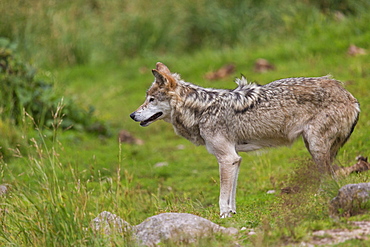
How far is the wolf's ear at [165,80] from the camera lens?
7004mm

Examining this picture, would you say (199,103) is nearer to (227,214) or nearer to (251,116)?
(251,116)

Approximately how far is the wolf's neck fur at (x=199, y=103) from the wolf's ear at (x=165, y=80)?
87 millimetres

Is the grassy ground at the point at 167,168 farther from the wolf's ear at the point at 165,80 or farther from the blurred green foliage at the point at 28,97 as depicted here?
the wolf's ear at the point at 165,80

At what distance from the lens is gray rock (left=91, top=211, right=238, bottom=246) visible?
16.8 feet

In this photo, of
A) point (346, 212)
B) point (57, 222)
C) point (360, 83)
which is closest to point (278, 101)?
point (346, 212)

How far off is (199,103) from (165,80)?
0.49m

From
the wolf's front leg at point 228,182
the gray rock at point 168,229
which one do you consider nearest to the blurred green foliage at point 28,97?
the wolf's front leg at point 228,182

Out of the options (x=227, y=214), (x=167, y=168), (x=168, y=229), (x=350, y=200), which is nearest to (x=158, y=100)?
(x=227, y=214)

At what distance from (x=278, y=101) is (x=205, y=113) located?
0.88 metres

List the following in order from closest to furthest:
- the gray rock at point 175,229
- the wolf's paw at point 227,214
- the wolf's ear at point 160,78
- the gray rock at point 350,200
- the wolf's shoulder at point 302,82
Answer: the gray rock at point 175,229 < the gray rock at point 350,200 < the wolf's paw at point 227,214 < the wolf's shoulder at point 302,82 < the wolf's ear at point 160,78

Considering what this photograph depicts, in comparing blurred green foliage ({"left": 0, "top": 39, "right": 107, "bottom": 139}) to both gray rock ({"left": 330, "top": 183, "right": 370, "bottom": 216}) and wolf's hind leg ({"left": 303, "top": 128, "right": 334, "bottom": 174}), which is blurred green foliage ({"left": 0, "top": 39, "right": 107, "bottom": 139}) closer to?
wolf's hind leg ({"left": 303, "top": 128, "right": 334, "bottom": 174})

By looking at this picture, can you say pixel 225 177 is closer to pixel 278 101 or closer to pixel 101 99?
pixel 278 101

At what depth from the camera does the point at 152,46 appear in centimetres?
1709

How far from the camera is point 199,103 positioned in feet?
23.2
